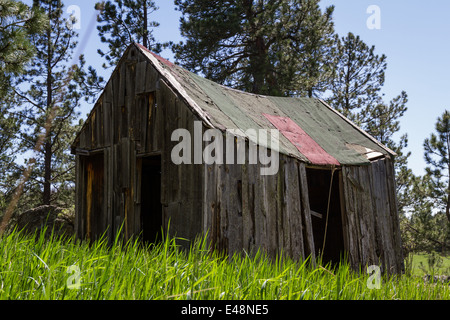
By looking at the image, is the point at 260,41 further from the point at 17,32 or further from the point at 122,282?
the point at 122,282

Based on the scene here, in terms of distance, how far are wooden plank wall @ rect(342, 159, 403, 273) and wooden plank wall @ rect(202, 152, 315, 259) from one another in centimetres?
157

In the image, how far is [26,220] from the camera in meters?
16.3

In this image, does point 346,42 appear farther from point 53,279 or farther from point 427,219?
point 53,279

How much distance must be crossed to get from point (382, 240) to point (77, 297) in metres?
8.86

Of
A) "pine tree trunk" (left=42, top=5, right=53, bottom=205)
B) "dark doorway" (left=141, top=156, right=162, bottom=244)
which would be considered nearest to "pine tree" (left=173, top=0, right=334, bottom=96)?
"pine tree trunk" (left=42, top=5, right=53, bottom=205)

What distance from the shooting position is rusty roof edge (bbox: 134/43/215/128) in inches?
307

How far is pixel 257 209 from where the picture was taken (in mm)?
8023

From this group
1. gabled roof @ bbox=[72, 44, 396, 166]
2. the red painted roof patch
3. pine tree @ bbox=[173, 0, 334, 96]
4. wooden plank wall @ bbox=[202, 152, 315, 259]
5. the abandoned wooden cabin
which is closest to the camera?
wooden plank wall @ bbox=[202, 152, 315, 259]

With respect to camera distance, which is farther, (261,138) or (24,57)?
(24,57)

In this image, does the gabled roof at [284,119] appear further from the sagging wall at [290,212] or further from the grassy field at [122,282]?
the grassy field at [122,282]

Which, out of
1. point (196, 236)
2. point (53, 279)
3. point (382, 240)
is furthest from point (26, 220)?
point (53, 279)
